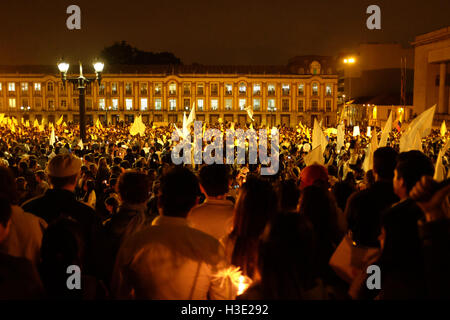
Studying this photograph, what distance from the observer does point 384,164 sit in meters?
4.23

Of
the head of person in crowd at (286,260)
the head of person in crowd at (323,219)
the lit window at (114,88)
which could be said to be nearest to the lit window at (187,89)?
the lit window at (114,88)

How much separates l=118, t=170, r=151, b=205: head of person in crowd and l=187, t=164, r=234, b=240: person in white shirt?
1.34 feet

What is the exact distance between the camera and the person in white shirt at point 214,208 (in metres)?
3.59

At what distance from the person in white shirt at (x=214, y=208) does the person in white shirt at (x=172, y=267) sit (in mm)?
663

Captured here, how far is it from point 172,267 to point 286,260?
64 cm

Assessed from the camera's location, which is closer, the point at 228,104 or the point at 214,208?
the point at 214,208

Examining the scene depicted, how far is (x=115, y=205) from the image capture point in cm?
589

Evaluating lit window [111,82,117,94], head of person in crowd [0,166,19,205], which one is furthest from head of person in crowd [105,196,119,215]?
lit window [111,82,117,94]

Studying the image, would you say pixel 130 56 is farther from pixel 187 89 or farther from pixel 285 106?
pixel 285 106

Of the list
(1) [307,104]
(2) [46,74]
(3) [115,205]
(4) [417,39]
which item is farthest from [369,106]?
(3) [115,205]

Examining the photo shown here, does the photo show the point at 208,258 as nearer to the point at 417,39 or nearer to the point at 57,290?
the point at 57,290

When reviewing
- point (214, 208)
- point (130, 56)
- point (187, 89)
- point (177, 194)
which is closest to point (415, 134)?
point (214, 208)
